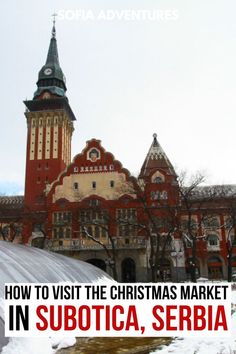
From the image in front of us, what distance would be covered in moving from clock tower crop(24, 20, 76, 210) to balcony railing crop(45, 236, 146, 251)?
22.8ft

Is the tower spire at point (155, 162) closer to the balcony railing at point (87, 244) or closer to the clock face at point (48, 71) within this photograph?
the balcony railing at point (87, 244)

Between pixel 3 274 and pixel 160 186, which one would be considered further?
pixel 160 186

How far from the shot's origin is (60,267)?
17922mm

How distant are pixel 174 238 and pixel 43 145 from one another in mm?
24934

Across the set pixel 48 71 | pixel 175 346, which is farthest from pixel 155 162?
pixel 175 346

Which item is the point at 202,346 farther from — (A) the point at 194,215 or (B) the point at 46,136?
(B) the point at 46,136

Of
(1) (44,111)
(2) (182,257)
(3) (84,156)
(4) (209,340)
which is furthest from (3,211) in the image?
(4) (209,340)

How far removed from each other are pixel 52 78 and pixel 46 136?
13547mm

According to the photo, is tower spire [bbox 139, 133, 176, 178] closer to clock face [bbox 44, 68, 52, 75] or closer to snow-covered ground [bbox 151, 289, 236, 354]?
clock face [bbox 44, 68, 52, 75]

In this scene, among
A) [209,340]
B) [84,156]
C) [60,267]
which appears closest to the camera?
[209,340]

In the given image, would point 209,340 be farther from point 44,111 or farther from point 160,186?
point 44,111

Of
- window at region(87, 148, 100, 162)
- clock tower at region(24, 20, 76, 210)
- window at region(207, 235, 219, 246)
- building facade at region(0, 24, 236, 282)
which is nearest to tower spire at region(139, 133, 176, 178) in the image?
building facade at region(0, 24, 236, 282)

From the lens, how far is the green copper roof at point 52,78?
6619 cm

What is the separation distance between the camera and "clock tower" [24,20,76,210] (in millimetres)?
57219
